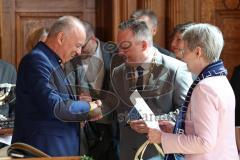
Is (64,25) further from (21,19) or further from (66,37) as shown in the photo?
(21,19)

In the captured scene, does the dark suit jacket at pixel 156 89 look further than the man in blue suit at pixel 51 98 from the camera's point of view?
Yes

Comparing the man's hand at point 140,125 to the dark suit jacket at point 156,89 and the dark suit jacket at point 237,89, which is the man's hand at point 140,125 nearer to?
the dark suit jacket at point 156,89

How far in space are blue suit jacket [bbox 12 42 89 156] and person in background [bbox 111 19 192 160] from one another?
288mm

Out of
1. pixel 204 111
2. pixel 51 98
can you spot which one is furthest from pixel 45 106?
pixel 204 111

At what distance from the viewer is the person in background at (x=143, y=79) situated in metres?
2.86

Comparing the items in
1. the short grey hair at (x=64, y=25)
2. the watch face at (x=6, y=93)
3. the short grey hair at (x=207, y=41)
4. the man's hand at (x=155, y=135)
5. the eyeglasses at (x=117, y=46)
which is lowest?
the man's hand at (x=155, y=135)

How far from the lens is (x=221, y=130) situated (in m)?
2.19

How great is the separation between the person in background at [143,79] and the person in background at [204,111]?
535 mm

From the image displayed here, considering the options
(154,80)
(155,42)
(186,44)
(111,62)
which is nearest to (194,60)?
(186,44)

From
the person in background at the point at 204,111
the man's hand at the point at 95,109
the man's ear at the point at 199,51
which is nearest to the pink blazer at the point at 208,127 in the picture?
the person in background at the point at 204,111

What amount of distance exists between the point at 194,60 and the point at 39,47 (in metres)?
0.80

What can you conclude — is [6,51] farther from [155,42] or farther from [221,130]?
[221,130]

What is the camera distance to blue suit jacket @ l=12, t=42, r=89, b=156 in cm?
259

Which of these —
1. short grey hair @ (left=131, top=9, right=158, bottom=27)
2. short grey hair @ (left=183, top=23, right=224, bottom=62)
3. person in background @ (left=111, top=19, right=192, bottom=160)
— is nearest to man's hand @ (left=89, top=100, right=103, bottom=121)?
person in background @ (left=111, top=19, right=192, bottom=160)
